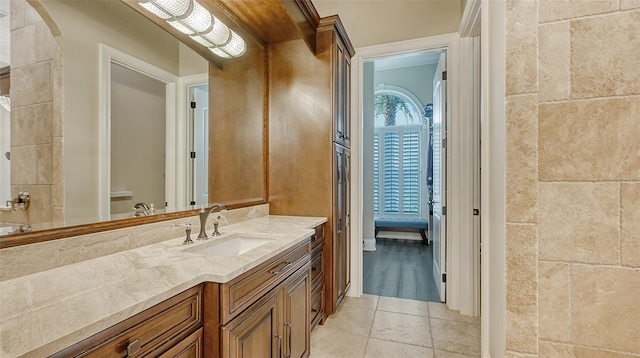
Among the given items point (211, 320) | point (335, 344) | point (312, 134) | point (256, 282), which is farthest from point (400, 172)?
point (211, 320)

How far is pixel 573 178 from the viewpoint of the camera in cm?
130

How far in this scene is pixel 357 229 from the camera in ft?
9.46

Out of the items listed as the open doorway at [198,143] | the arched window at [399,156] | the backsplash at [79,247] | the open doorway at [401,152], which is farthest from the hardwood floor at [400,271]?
the backsplash at [79,247]

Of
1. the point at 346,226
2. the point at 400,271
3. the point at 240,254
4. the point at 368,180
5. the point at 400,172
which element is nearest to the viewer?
the point at 240,254

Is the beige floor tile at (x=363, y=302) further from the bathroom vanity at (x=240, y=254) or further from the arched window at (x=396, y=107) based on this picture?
the arched window at (x=396, y=107)

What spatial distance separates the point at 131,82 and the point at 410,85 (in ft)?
17.1

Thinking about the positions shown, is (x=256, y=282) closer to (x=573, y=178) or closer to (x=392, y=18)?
(x=573, y=178)

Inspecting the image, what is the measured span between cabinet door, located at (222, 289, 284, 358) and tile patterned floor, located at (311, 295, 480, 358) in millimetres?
723

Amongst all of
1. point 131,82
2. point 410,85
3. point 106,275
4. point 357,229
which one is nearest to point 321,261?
point 357,229

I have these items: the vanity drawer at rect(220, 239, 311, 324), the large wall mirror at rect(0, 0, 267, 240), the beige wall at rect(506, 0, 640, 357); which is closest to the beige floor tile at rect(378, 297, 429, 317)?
the beige wall at rect(506, 0, 640, 357)

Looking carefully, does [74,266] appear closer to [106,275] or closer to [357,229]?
[106,275]

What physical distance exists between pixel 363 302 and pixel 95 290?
234 centimetres

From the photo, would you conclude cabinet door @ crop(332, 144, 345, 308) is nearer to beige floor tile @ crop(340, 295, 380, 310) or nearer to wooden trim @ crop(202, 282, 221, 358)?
beige floor tile @ crop(340, 295, 380, 310)

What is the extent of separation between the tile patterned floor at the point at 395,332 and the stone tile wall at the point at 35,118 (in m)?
1.73
